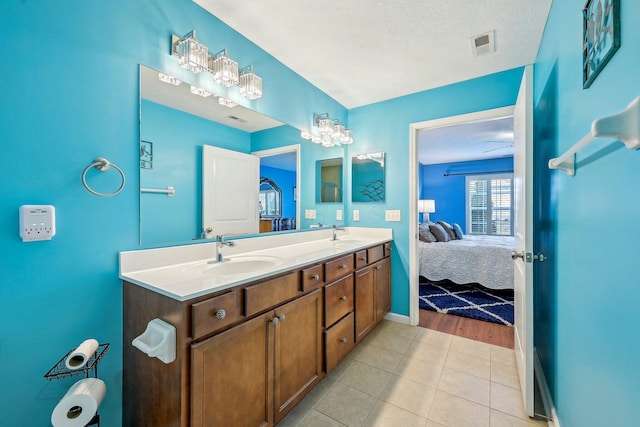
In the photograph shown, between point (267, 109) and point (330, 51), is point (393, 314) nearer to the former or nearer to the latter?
point (267, 109)

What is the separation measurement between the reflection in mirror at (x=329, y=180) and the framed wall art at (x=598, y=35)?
6.46 ft

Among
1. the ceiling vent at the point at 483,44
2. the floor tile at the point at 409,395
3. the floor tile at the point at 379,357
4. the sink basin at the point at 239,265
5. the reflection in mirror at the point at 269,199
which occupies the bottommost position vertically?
the floor tile at the point at 409,395

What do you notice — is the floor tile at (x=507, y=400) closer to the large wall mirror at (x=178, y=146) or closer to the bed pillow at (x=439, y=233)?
the large wall mirror at (x=178, y=146)

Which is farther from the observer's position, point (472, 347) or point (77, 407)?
point (472, 347)

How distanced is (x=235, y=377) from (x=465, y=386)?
152 cm

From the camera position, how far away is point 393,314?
108 inches

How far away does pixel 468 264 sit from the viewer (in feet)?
11.8

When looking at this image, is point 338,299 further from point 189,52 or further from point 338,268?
point 189,52

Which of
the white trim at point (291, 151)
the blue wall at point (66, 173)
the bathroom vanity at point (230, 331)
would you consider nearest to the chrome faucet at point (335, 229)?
the white trim at point (291, 151)

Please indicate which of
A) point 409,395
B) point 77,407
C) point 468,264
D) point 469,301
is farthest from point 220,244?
point 468,264

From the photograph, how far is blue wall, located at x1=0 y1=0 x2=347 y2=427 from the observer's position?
38.0 inches

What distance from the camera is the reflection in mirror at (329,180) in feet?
8.79

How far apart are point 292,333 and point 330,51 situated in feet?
6.45

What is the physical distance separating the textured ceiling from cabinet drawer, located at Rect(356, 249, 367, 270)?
153cm
